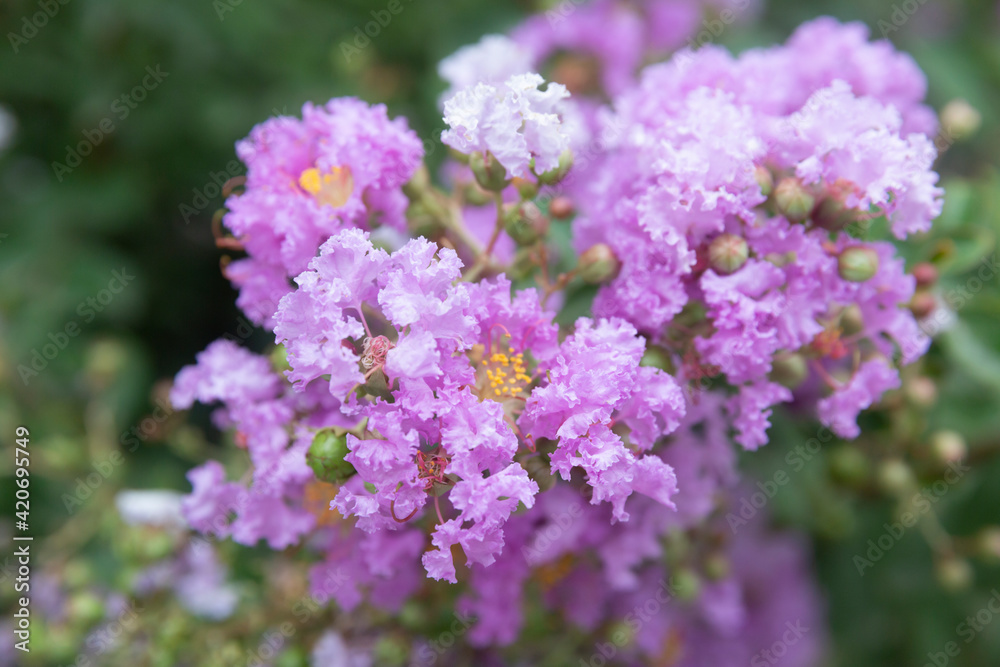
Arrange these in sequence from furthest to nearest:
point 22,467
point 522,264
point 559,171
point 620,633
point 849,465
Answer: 1. point 22,467
2. point 849,465
3. point 620,633
4. point 522,264
5. point 559,171

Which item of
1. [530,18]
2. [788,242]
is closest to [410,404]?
[788,242]

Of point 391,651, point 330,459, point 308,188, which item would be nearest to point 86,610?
point 391,651

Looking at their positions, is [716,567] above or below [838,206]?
below

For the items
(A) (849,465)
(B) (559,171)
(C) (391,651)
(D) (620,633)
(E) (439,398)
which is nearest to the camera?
(E) (439,398)

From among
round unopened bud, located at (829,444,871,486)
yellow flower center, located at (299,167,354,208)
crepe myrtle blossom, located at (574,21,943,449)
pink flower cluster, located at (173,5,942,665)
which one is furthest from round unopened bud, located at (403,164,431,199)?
round unopened bud, located at (829,444,871,486)

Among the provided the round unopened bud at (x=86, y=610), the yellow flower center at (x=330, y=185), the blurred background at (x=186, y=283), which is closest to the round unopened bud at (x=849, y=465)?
the blurred background at (x=186, y=283)

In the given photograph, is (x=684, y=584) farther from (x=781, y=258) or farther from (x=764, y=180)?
(x=764, y=180)
